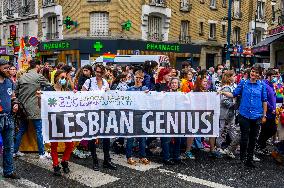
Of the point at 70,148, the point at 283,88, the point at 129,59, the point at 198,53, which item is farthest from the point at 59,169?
the point at 198,53

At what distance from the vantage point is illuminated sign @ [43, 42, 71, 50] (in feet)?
116

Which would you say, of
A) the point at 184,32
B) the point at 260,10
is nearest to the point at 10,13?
the point at 184,32

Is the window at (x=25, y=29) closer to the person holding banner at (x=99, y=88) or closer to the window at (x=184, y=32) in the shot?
the window at (x=184, y=32)

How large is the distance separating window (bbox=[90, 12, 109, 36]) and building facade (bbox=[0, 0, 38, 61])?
6680 millimetres

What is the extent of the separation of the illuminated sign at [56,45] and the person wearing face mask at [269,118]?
88.7ft

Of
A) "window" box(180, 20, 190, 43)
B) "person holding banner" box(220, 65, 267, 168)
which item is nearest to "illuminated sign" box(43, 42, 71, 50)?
"window" box(180, 20, 190, 43)

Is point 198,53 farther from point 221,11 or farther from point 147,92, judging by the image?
point 147,92

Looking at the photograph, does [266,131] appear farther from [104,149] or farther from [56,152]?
[56,152]

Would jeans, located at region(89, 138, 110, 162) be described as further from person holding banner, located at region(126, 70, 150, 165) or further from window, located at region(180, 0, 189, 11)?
window, located at region(180, 0, 189, 11)

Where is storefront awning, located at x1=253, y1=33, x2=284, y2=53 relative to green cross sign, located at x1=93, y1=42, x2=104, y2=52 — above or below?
below

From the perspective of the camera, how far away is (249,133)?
850cm

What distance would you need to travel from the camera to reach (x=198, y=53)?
39.8 metres

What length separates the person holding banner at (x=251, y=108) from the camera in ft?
27.2

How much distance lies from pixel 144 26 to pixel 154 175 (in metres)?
29.3
